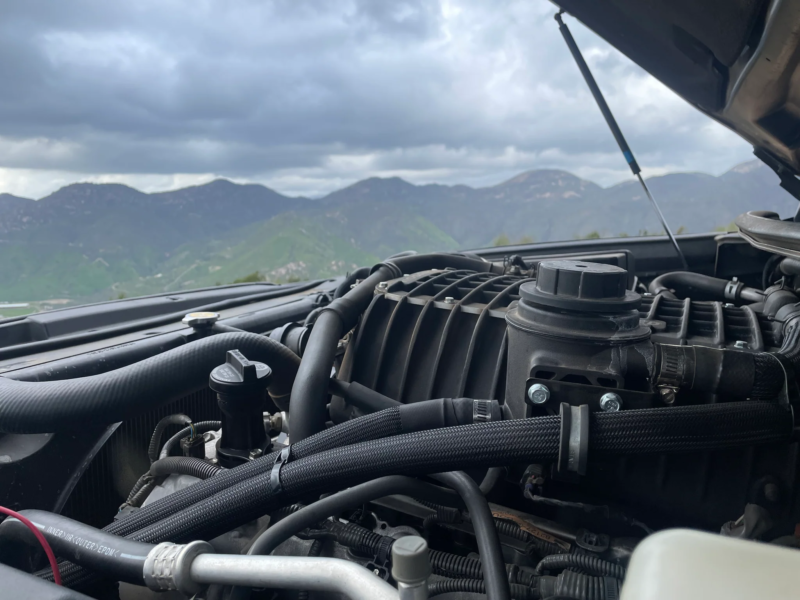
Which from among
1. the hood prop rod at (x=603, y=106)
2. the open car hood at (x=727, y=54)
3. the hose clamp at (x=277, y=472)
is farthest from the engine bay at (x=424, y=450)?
the hood prop rod at (x=603, y=106)

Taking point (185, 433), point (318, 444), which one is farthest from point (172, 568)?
point (185, 433)

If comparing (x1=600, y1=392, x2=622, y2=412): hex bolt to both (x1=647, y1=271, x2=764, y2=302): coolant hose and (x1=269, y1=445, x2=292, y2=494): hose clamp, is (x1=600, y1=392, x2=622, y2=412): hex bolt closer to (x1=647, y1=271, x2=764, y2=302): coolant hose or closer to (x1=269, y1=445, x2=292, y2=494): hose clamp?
(x1=269, y1=445, x2=292, y2=494): hose clamp

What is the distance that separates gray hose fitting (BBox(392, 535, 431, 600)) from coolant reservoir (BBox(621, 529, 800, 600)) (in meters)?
0.24

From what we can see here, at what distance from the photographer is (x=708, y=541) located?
0.48 m

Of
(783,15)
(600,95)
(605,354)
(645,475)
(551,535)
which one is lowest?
(551,535)

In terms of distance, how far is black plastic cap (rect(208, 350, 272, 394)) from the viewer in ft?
3.71

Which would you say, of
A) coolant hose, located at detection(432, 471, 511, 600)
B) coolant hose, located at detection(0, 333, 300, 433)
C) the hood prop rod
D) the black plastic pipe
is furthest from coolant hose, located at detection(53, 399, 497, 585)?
the hood prop rod

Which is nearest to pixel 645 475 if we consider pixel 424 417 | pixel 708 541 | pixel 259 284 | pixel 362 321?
pixel 424 417

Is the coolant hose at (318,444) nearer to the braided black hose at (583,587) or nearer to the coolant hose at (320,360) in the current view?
the coolant hose at (320,360)

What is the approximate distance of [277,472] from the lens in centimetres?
97

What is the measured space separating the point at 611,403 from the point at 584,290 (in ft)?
0.65

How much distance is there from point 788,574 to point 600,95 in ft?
5.52

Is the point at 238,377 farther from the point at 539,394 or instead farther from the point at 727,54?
the point at 727,54

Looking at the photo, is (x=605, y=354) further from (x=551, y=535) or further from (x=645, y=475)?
(x=551, y=535)
